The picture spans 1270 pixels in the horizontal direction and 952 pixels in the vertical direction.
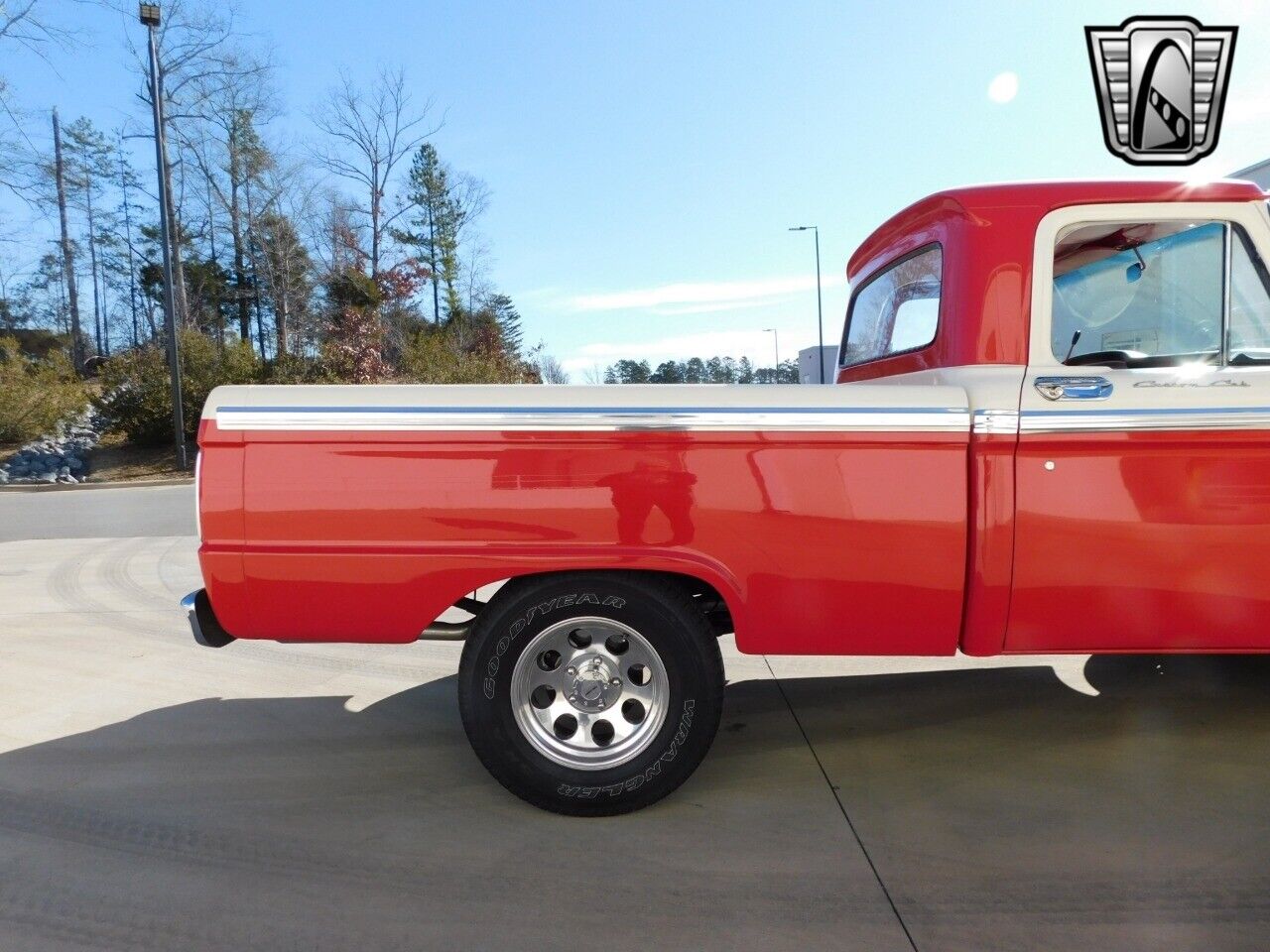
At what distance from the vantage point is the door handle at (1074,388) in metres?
2.84

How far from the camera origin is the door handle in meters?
2.84

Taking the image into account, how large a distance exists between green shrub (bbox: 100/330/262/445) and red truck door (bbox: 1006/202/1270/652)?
22260 mm

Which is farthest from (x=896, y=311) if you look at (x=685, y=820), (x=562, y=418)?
(x=685, y=820)

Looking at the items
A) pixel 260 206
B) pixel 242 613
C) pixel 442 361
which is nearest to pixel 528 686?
pixel 242 613

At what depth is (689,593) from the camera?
307 cm

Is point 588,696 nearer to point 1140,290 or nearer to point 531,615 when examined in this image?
point 531,615

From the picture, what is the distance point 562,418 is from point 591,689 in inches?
37.0

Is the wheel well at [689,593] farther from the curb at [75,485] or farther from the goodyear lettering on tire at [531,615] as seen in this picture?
the curb at [75,485]

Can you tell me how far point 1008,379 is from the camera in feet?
9.54

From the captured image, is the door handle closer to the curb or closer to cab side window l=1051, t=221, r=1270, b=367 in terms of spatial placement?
cab side window l=1051, t=221, r=1270, b=367

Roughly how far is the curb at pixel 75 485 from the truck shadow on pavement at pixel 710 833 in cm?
1597

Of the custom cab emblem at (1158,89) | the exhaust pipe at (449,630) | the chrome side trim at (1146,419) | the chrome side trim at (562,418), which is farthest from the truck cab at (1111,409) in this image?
the custom cab emblem at (1158,89)

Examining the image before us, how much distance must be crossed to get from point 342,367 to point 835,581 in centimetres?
2566

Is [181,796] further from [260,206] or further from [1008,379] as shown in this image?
[260,206]
